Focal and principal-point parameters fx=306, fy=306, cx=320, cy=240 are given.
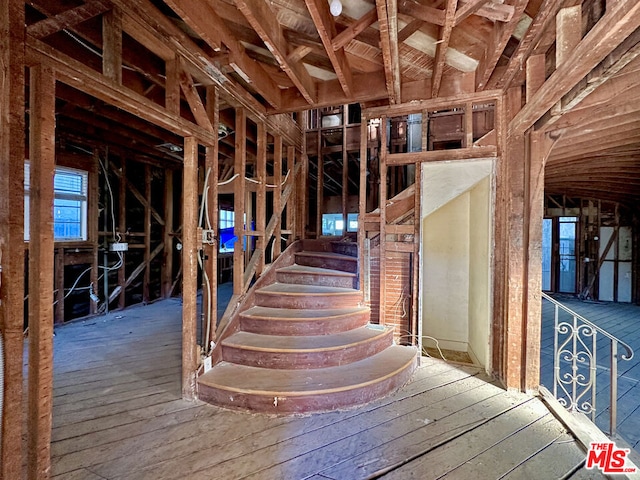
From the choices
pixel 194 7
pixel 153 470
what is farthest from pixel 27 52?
pixel 153 470

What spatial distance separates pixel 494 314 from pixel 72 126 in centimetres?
580

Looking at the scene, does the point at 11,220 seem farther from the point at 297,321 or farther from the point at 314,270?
the point at 314,270

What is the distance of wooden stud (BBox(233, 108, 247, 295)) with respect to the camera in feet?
10.0

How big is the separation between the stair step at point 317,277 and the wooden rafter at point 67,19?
2.85 m

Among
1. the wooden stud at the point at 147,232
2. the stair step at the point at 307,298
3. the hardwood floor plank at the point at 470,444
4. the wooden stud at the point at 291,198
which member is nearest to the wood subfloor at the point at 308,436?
the hardwood floor plank at the point at 470,444

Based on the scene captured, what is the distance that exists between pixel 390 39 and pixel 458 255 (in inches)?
116

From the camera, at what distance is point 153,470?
5.58ft

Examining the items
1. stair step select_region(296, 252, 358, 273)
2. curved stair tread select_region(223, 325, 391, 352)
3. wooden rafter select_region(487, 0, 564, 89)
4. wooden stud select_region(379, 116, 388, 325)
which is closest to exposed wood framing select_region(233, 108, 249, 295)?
curved stair tread select_region(223, 325, 391, 352)

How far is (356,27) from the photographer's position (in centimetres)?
206

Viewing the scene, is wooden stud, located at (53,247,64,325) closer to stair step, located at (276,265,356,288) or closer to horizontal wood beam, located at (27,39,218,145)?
stair step, located at (276,265,356,288)

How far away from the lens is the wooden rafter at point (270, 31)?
1830 mm

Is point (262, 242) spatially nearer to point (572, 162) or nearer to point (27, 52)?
point (27, 52)

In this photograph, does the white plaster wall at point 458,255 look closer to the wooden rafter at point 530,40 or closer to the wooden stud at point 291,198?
the wooden rafter at point 530,40

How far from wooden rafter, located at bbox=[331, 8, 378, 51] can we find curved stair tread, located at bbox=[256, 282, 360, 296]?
228cm
